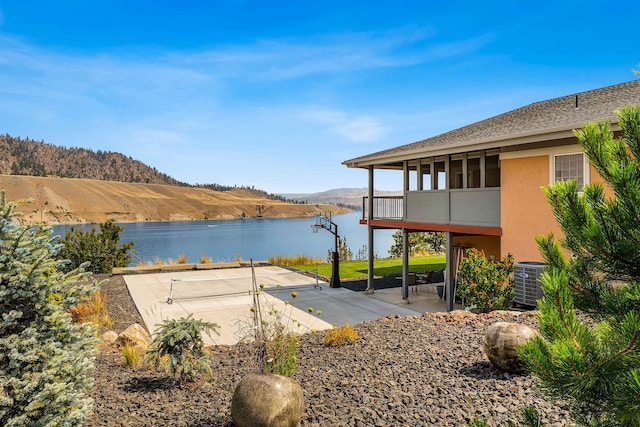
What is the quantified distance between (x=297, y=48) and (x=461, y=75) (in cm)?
1158

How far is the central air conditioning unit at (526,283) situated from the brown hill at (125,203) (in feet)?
244

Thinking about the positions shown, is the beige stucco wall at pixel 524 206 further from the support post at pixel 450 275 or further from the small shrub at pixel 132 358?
the small shrub at pixel 132 358

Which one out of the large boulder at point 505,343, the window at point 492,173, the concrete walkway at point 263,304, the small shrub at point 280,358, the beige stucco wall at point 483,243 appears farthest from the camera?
the window at point 492,173

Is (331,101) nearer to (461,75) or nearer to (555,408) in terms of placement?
(461,75)

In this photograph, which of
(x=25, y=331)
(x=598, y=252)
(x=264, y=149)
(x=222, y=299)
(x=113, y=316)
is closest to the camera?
(x=598, y=252)

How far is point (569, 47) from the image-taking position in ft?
80.0

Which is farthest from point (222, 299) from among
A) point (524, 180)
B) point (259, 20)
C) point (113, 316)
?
point (259, 20)

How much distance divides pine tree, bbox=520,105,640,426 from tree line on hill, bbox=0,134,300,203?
133 metres

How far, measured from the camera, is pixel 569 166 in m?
9.40

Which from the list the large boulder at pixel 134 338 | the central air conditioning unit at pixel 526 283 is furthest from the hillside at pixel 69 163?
the central air conditioning unit at pixel 526 283

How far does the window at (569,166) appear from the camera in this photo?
916 centimetres

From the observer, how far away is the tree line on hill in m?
116

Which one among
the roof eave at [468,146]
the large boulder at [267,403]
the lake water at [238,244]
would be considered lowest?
the lake water at [238,244]

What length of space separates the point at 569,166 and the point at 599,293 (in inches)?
341
